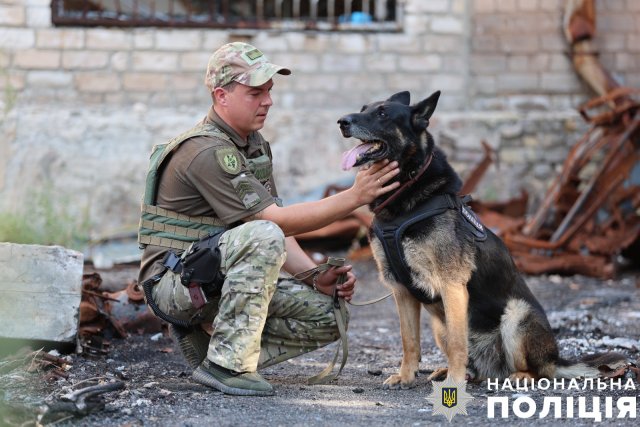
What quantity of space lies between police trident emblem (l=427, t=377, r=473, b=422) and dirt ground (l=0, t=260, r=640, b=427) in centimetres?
5

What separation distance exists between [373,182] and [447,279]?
23.6 inches

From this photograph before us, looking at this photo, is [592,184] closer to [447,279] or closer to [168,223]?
[447,279]

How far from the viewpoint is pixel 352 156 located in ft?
14.0

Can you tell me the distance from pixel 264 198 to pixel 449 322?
1083mm

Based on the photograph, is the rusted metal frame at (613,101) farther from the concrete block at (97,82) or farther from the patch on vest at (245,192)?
the concrete block at (97,82)

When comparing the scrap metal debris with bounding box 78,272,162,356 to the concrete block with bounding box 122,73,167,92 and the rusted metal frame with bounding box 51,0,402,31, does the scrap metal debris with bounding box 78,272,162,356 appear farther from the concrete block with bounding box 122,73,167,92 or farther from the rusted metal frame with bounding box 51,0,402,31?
the rusted metal frame with bounding box 51,0,402,31

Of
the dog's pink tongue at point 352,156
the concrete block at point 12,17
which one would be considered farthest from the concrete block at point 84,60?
the dog's pink tongue at point 352,156

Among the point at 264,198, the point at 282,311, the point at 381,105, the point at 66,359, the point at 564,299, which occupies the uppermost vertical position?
the point at 381,105

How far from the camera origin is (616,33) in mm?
10648

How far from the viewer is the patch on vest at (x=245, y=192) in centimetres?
420

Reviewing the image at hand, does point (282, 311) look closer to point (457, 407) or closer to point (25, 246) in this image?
point (457, 407)

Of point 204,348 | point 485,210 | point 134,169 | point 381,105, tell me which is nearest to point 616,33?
point 485,210

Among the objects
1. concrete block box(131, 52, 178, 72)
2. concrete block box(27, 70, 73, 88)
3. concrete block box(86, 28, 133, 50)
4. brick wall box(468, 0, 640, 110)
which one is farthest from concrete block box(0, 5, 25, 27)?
brick wall box(468, 0, 640, 110)

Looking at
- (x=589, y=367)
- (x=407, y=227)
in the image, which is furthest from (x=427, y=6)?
(x=589, y=367)
